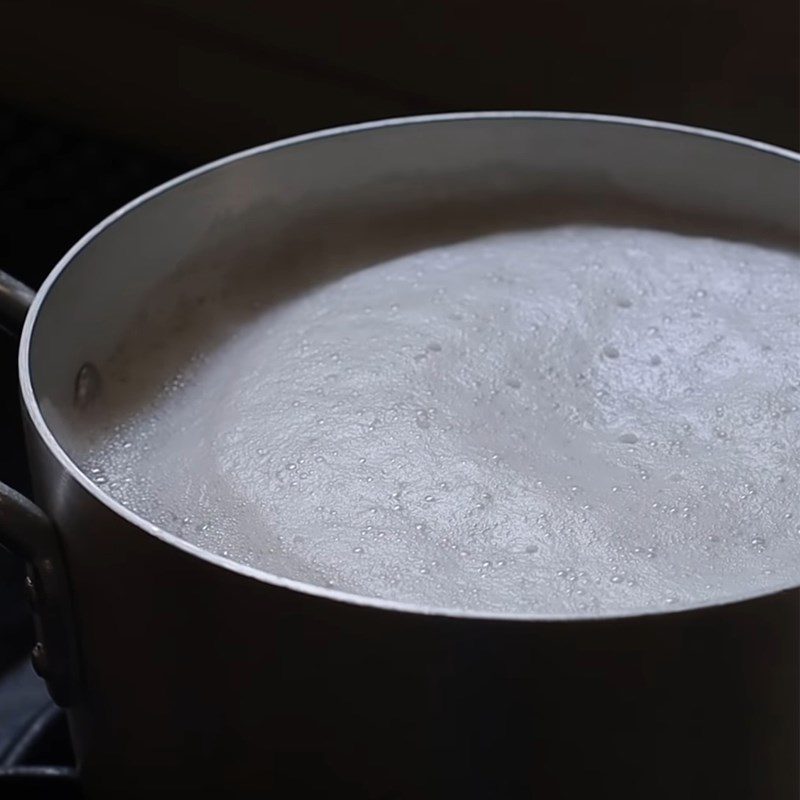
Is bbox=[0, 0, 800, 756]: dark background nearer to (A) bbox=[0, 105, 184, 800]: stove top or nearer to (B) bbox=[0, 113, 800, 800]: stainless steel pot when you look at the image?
(A) bbox=[0, 105, 184, 800]: stove top

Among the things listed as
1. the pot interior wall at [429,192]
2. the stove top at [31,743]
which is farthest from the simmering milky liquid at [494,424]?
the stove top at [31,743]

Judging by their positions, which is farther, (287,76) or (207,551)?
(287,76)

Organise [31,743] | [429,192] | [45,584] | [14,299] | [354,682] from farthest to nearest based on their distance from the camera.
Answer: [429,192] < [31,743] < [14,299] < [45,584] < [354,682]

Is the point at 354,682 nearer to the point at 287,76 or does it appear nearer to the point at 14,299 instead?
the point at 14,299

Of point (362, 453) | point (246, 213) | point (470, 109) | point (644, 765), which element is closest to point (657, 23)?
point (470, 109)

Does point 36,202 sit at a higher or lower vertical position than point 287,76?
lower

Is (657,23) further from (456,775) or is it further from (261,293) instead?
(456,775)

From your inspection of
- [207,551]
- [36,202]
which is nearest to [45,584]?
[207,551]
